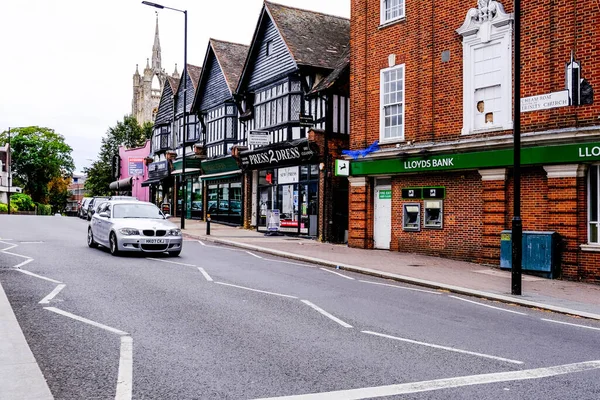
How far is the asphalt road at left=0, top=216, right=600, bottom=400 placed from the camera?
525 cm

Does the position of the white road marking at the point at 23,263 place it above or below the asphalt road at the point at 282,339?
above

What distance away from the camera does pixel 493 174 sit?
633 inches

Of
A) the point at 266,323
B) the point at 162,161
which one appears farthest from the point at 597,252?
the point at 162,161

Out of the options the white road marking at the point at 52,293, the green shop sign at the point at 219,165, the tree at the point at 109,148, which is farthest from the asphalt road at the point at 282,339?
the tree at the point at 109,148

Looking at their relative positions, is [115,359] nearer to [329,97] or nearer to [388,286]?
[388,286]

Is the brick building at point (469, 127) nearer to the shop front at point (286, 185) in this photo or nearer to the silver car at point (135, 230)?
the shop front at point (286, 185)

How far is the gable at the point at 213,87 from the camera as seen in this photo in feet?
107

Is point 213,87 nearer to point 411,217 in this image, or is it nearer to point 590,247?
point 411,217

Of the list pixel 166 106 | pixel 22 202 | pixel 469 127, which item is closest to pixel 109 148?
pixel 22 202

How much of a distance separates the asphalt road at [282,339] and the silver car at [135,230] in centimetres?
297

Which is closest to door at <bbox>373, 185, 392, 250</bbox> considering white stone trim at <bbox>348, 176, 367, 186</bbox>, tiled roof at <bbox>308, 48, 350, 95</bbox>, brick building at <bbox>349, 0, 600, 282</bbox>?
brick building at <bbox>349, 0, 600, 282</bbox>

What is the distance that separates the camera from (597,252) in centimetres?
1384

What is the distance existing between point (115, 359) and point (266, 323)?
95.4 inches

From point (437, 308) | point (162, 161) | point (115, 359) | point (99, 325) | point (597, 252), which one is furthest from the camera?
point (162, 161)
